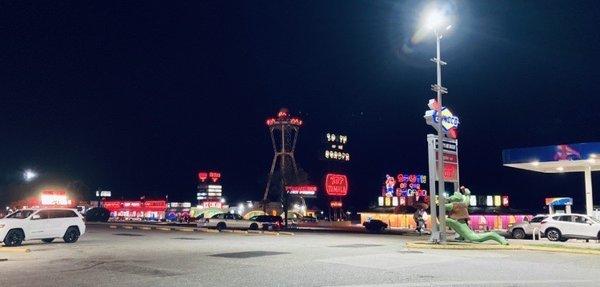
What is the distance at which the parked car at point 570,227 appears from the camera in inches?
1016

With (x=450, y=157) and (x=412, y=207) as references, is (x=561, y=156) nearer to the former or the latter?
(x=450, y=157)

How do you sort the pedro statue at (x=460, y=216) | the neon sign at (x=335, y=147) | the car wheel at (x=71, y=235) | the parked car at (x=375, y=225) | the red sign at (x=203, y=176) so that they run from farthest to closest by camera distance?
the red sign at (x=203, y=176)
the neon sign at (x=335, y=147)
the parked car at (x=375, y=225)
the car wheel at (x=71, y=235)
the pedro statue at (x=460, y=216)

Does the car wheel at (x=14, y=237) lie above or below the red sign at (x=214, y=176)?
below

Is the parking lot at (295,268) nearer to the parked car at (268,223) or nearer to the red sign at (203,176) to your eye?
the parked car at (268,223)

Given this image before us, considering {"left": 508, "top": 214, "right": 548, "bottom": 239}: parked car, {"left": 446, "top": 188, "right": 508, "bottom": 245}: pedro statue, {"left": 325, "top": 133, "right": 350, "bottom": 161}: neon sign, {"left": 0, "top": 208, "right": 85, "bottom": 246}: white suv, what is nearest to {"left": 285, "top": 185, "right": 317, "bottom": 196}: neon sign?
{"left": 325, "top": 133, "right": 350, "bottom": 161}: neon sign

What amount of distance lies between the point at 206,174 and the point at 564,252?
108m

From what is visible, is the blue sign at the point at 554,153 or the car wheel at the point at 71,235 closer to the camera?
the car wheel at the point at 71,235

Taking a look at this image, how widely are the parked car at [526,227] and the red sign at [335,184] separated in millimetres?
52834

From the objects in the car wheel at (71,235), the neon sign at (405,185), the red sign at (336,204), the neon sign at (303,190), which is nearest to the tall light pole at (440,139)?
the car wheel at (71,235)

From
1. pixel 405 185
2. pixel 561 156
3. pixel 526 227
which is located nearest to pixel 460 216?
pixel 526 227

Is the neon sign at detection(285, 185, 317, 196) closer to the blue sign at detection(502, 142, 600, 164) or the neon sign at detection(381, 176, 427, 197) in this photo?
the neon sign at detection(381, 176, 427, 197)

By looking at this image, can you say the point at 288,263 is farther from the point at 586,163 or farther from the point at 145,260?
the point at 586,163

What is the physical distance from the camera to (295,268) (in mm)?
13672

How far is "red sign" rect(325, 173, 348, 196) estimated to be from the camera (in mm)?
83238
